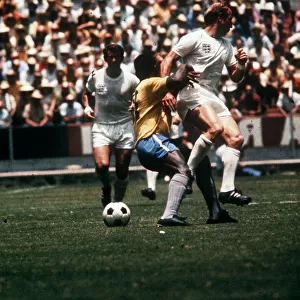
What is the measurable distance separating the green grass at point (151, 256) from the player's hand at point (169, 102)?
1.16 m

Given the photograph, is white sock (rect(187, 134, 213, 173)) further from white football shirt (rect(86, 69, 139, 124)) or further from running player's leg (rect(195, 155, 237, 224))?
white football shirt (rect(86, 69, 139, 124))

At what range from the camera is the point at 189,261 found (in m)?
7.61

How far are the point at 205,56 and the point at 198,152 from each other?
1233mm

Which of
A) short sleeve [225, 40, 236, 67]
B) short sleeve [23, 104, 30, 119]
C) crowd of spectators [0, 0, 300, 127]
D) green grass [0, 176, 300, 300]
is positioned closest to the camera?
green grass [0, 176, 300, 300]

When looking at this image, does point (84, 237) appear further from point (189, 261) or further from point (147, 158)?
point (189, 261)

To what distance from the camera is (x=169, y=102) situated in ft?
35.2

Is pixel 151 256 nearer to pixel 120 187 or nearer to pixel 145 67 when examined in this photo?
pixel 145 67

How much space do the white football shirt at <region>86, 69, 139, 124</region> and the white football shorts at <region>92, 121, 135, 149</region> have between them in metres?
0.08

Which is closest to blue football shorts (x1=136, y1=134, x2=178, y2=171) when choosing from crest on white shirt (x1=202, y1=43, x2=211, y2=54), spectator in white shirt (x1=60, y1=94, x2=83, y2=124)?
crest on white shirt (x1=202, y1=43, x2=211, y2=54)

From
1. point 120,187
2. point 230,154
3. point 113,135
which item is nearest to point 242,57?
point 230,154

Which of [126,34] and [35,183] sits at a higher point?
[126,34]

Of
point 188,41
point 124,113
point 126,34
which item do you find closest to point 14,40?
point 126,34

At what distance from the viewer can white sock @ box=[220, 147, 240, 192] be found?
1149 centimetres

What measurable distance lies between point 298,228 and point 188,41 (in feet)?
9.34
